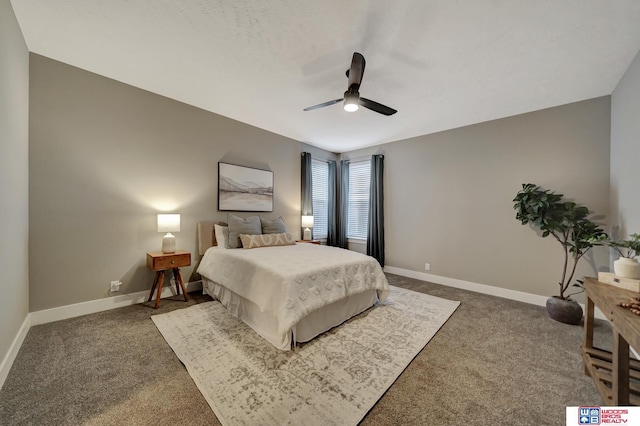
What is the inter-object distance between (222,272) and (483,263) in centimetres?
393

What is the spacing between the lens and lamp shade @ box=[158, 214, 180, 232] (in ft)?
9.80

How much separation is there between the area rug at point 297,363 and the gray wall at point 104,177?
42.3 inches

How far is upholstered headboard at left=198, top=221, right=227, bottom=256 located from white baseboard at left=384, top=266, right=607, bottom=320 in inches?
135

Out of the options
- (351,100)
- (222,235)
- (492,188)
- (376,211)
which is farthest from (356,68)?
(376,211)

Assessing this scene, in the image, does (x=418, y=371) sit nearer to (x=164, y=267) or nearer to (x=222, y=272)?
(x=222, y=272)

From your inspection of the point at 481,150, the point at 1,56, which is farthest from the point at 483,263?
the point at 1,56

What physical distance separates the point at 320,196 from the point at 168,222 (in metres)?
3.18

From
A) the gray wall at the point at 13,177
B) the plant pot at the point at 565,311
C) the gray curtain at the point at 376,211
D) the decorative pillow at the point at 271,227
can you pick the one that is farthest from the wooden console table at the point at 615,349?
the gray wall at the point at 13,177

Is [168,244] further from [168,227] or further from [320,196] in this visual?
[320,196]

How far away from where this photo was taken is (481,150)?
3713 mm

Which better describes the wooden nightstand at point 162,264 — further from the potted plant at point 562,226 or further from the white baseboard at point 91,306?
the potted plant at point 562,226

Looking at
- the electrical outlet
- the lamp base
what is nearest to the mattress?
the lamp base

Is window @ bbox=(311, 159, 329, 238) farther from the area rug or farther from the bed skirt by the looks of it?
the area rug

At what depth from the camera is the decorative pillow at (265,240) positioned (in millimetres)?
3384
